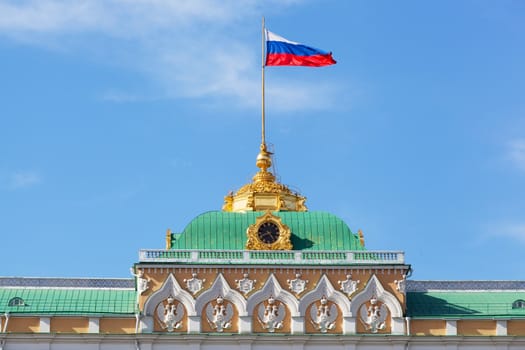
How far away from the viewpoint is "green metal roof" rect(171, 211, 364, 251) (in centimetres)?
11862

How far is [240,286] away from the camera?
116 m

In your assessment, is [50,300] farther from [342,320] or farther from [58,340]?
[342,320]

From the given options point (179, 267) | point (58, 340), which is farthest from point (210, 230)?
point (58, 340)

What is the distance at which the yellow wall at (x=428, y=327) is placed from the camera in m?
116

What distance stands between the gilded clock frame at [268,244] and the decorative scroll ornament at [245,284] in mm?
2396

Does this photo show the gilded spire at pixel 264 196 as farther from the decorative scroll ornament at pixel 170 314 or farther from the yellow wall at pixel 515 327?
the yellow wall at pixel 515 327

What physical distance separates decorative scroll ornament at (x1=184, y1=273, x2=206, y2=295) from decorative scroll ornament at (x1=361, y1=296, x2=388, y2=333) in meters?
9.40

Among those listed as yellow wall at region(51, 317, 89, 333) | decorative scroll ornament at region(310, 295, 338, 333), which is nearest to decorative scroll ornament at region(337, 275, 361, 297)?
decorative scroll ornament at region(310, 295, 338, 333)

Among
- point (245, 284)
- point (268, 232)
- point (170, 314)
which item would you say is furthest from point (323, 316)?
point (170, 314)

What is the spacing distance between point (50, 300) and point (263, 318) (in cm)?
1242

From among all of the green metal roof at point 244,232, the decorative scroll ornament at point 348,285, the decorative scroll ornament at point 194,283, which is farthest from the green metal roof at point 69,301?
the decorative scroll ornament at point 348,285

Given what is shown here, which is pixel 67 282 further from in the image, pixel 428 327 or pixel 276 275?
pixel 428 327

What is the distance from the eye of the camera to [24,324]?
115 meters

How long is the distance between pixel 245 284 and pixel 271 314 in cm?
228
